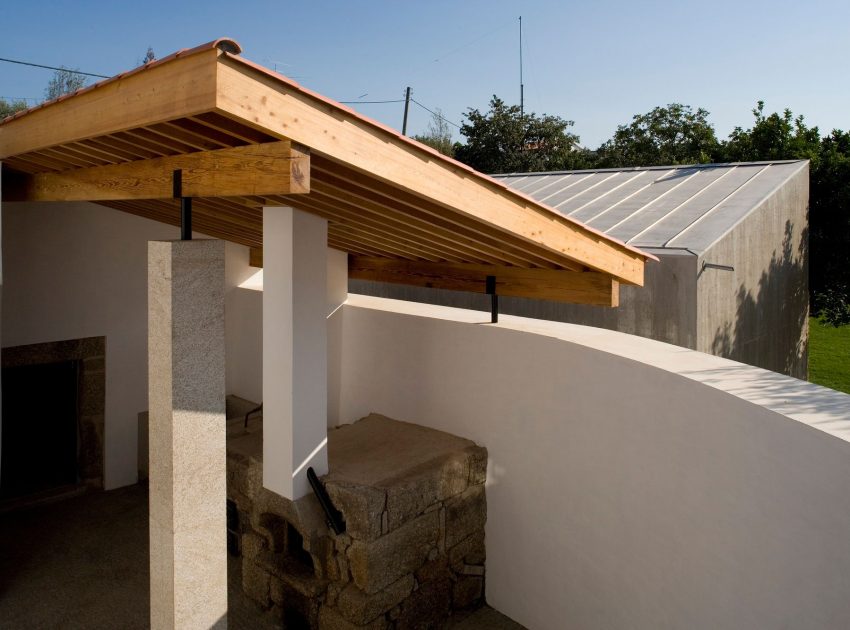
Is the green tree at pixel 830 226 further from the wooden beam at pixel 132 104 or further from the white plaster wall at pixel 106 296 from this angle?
the wooden beam at pixel 132 104

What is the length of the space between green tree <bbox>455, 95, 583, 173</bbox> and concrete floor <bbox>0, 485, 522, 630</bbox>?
26.3 metres

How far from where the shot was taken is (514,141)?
3147 cm

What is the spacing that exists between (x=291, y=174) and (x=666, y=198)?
28.7 ft

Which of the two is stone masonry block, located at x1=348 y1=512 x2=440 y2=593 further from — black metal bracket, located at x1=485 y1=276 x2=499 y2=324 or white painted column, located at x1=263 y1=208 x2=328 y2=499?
black metal bracket, located at x1=485 y1=276 x2=499 y2=324

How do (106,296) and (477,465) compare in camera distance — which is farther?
(106,296)

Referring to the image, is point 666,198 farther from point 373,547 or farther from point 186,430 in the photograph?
point 186,430

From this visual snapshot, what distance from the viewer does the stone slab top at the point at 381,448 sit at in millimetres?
5336

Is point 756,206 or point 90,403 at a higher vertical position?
point 756,206

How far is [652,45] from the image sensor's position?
30047 millimetres

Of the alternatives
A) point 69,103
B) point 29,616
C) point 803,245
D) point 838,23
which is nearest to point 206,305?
point 69,103

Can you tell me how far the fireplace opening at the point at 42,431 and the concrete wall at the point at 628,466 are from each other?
353 cm

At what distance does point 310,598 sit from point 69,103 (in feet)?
12.4

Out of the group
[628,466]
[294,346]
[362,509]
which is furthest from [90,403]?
[628,466]

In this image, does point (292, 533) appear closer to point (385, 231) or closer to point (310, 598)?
point (310, 598)
